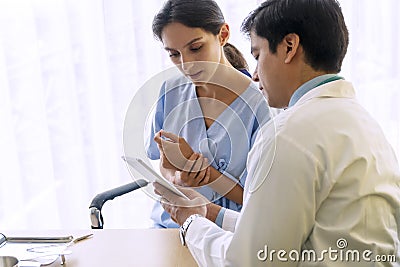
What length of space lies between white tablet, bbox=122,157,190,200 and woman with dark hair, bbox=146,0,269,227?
0.16m

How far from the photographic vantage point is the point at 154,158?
1.68m

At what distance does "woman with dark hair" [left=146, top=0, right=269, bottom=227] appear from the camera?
146 centimetres

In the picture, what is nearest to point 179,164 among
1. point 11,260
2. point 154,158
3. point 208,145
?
point 208,145

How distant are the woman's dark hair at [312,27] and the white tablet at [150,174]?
1.39 ft

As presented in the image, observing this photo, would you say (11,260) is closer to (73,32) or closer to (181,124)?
(181,124)

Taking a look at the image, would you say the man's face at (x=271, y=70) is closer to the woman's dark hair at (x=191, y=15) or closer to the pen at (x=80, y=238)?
the woman's dark hair at (x=191, y=15)

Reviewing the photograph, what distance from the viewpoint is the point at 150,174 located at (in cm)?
123

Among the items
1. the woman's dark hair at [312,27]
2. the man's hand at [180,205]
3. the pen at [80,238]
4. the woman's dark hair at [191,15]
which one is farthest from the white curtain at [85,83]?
the woman's dark hair at [312,27]

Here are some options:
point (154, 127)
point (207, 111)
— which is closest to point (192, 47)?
point (207, 111)

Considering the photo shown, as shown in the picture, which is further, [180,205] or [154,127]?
[154,127]

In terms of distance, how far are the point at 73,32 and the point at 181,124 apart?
730 mm

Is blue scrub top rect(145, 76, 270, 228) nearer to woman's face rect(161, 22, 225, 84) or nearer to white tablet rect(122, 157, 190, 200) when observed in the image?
woman's face rect(161, 22, 225, 84)

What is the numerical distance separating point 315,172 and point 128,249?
0.58m

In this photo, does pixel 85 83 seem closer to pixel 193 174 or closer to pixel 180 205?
pixel 193 174
